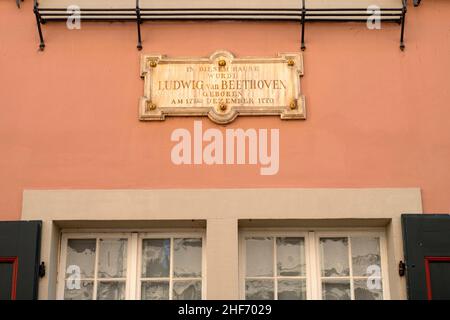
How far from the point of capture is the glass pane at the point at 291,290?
284 inches

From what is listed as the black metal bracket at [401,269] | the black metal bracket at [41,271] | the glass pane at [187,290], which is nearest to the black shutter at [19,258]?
the black metal bracket at [41,271]

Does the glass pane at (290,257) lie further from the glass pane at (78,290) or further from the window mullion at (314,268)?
the glass pane at (78,290)

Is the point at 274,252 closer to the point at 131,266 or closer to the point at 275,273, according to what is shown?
the point at 275,273

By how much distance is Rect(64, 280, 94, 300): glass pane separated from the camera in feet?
23.7

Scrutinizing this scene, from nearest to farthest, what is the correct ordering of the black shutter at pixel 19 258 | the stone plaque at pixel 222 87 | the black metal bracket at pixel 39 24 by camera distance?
the black shutter at pixel 19 258, the stone plaque at pixel 222 87, the black metal bracket at pixel 39 24

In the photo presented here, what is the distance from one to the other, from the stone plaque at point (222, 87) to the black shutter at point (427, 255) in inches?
50.7

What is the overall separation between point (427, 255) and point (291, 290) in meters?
1.10

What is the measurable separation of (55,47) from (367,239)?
10.1 ft

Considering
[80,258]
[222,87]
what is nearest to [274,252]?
[222,87]

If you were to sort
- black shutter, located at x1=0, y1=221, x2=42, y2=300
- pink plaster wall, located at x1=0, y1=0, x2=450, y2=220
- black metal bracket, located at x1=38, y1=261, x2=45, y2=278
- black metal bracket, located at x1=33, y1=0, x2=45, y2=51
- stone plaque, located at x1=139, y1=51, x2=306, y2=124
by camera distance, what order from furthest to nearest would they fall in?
1. black metal bracket, located at x1=33, y1=0, x2=45, y2=51
2. stone plaque, located at x1=139, y1=51, x2=306, y2=124
3. pink plaster wall, located at x1=0, y1=0, x2=450, y2=220
4. black metal bracket, located at x1=38, y1=261, x2=45, y2=278
5. black shutter, located at x1=0, y1=221, x2=42, y2=300

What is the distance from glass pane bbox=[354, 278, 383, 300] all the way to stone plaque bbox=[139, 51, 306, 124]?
1.43m

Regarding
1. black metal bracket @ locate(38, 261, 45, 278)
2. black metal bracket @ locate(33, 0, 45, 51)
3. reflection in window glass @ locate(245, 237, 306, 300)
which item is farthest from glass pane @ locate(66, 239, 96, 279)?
black metal bracket @ locate(33, 0, 45, 51)

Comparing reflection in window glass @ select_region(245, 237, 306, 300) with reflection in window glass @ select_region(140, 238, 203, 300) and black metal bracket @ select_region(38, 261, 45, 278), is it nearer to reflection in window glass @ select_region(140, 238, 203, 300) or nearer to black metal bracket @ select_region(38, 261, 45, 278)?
reflection in window glass @ select_region(140, 238, 203, 300)
